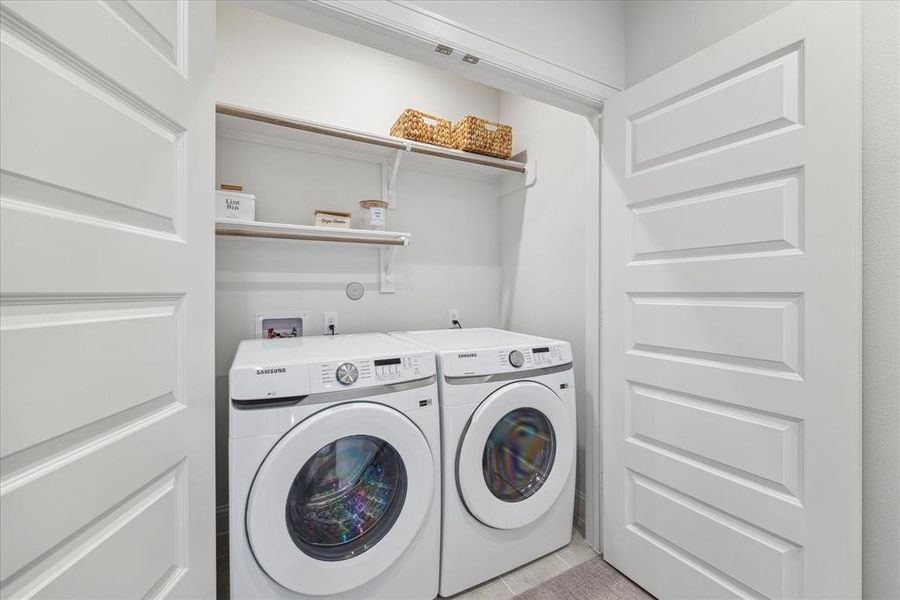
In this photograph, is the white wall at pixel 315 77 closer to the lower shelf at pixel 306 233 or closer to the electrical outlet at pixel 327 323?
the lower shelf at pixel 306 233

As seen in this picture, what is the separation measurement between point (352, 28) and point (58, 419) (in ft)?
4.31

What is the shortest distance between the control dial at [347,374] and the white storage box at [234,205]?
0.91 metres

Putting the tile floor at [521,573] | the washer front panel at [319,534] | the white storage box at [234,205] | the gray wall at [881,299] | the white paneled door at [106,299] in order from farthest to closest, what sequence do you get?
1. the white storage box at [234,205]
2. the tile floor at [521,573]
3. the washer front panel at [319,534]
4. the gray wall at [881,299]
5. the white paneled door at [106,299]

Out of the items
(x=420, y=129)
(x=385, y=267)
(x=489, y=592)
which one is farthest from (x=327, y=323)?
(x=489, y=592)

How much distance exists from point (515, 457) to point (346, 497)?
71 cm

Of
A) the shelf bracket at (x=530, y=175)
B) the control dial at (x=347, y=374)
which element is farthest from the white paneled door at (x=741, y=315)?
the control dial at (x=347, y=374)

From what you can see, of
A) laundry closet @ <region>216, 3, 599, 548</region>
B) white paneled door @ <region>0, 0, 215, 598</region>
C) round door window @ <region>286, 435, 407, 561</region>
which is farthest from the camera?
laundry closet @ <region>216, 3, 599, 548</region>

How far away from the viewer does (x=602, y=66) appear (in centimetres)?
165

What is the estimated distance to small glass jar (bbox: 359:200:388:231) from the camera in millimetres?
1969

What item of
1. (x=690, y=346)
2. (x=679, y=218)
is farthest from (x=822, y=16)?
(x=690, y=346)

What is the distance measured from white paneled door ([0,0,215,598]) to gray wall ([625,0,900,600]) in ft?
5.88

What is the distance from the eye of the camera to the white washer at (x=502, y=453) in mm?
1421

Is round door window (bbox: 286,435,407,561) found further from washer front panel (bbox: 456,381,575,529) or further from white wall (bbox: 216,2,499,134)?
white wall (bbox: 216,2,499,134)

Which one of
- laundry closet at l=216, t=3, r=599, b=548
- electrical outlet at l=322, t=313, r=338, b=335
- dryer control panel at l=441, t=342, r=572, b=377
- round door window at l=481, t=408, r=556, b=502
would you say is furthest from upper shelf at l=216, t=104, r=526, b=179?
round door window at l=481, t=408, r=556, b=502
